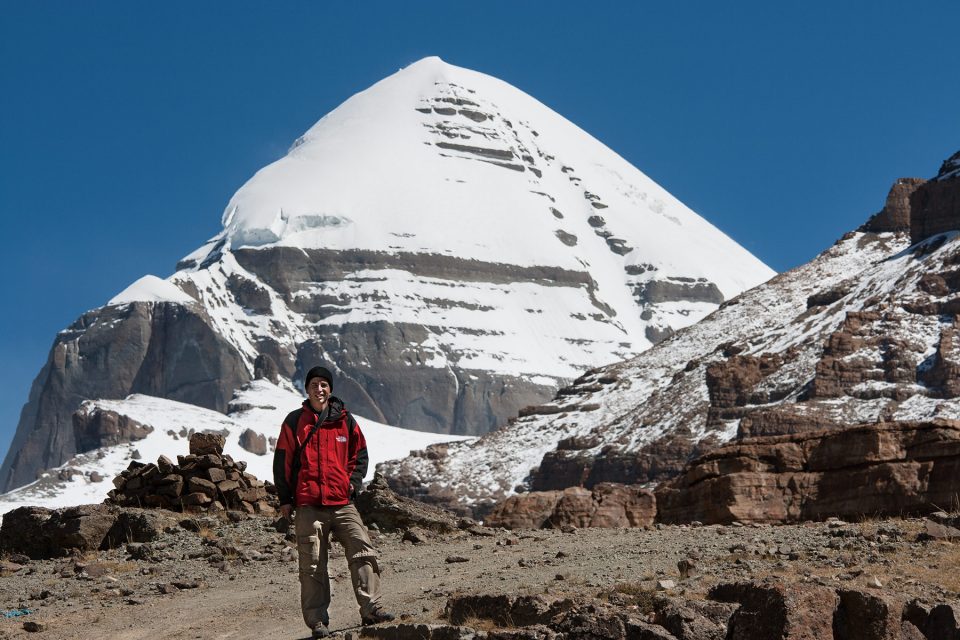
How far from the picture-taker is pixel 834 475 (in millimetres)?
23703

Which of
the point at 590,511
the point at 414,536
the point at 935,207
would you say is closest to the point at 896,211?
the point at 935,207

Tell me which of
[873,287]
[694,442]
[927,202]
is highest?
[927,202]

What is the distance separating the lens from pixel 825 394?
4077 inches

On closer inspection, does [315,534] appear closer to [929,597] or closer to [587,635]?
[587,635]

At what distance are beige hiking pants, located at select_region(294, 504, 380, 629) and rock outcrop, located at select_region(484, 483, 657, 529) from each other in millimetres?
14750

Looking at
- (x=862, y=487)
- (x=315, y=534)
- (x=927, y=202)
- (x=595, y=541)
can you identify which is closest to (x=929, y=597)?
(x=315, y=534)

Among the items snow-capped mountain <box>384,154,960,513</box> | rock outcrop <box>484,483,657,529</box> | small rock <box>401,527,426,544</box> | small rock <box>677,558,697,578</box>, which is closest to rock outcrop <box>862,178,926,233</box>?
snow-capped mountain <box>384,154,960,513</box>

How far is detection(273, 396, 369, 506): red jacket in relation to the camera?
550 inches

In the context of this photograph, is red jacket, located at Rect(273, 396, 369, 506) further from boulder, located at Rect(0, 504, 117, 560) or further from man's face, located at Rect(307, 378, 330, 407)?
boulder, located at Rect(0, 504, 117, 560)

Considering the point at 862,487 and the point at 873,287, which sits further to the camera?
the point at 873,287

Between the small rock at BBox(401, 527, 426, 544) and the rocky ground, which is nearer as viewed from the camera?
the rocky ground

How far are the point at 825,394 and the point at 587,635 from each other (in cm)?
9496

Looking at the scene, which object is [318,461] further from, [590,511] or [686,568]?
[590,511]

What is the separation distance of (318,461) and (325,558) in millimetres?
883
